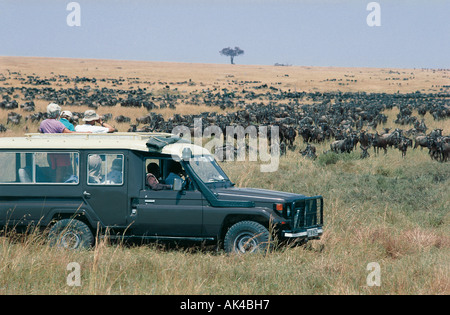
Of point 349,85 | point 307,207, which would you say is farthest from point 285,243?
point 349,85

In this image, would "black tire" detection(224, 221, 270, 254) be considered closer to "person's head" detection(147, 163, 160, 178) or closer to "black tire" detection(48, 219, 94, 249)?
"person's head" detection(147, 163, 160, 178)

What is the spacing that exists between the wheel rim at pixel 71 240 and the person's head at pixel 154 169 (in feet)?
4.64

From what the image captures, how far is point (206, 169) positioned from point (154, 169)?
780 millimetres

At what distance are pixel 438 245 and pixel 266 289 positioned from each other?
4.73 meters

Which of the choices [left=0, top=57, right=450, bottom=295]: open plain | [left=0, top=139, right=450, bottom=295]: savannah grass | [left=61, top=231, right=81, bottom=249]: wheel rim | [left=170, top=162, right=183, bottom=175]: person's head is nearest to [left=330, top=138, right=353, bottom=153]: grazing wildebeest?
[left=0, top=57, right=450, bottom=295]: open plain

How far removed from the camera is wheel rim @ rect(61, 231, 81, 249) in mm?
9188

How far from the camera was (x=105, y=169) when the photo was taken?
9.30 meters

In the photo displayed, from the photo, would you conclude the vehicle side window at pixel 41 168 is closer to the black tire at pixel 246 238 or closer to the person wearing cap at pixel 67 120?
the person wearing cap at pixel 67 120

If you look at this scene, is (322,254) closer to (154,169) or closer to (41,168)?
(154,169)

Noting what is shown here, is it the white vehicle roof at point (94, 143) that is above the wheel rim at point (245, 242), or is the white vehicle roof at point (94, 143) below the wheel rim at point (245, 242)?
above

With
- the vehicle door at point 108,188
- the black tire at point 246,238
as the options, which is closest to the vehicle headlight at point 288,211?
the black tire at point 246,238

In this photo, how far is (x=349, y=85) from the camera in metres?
92.6

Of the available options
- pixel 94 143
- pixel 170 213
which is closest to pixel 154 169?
pixel 170 213

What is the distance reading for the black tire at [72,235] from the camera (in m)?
9.16
